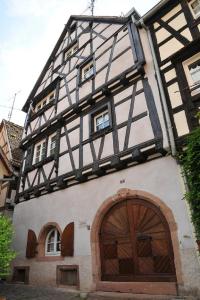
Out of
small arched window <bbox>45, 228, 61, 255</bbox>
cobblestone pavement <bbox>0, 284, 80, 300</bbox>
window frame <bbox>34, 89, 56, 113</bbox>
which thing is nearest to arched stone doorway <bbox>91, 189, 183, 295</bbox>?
cobblestone pavement <bbox>0, 284, 80, 300</bbox>

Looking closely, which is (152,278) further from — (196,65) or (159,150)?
(196,65)

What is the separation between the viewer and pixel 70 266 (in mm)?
7137

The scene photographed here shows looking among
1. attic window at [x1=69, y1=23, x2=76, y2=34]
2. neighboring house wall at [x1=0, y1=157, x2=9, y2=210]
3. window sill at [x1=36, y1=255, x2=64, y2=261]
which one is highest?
attic window at [x1=69, y1=23, x2=76, y2=34]

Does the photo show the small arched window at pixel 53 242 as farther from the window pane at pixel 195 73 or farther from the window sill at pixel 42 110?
the window pane at pixel 195 73

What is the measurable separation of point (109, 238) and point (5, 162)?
24.9 feet

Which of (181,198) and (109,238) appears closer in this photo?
(181,198)

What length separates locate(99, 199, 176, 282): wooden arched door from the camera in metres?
5.47

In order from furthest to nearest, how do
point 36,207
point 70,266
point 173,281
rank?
point 36,207 < point 70,266 < point 173,281

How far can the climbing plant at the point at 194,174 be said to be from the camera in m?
4.85

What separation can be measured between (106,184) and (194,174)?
2.76 meters

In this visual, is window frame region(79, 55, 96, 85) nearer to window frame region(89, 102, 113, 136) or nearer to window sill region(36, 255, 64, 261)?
window frame region(89, 102, 113, 136)


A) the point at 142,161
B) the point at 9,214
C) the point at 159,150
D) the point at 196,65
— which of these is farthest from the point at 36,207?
the point at 196,65

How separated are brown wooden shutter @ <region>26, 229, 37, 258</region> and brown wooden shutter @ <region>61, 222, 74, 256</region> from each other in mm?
1669

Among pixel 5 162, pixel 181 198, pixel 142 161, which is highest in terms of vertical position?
pixel 5 162
